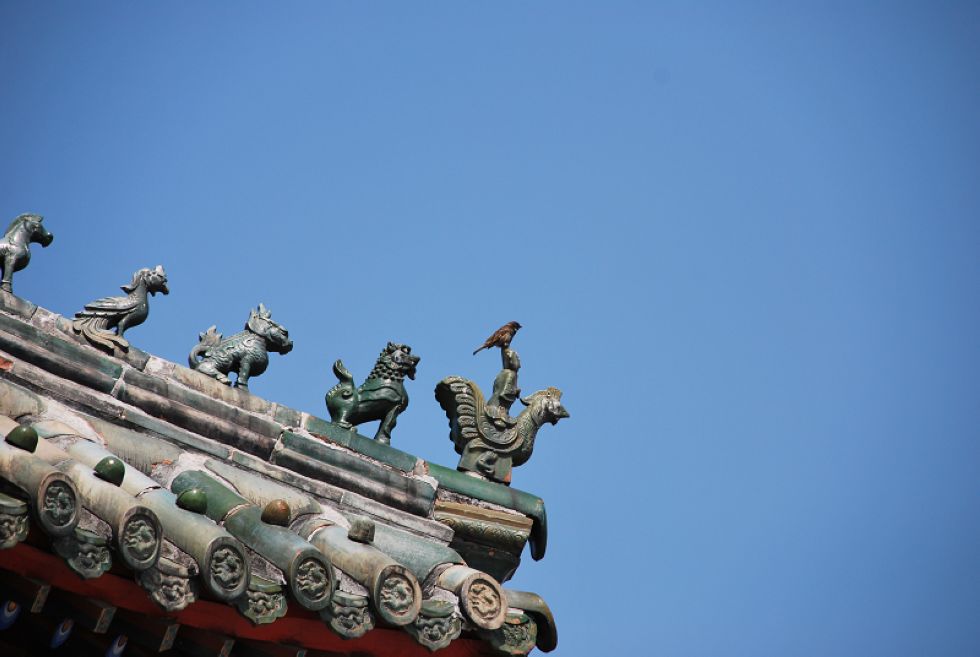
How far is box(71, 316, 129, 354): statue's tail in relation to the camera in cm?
908

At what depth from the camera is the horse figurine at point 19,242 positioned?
907 centimetres

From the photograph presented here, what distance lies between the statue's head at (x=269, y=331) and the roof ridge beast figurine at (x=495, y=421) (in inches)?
53.8

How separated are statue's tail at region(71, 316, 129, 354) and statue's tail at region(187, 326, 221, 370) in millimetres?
628

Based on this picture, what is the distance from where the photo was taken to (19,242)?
30.3ft

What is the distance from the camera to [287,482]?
9383 mm

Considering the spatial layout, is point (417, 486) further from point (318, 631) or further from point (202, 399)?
point (318, 631)

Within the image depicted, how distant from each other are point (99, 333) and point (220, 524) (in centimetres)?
193

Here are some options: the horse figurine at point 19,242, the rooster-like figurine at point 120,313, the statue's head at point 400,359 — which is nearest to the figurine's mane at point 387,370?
the statue's head at point 400,359

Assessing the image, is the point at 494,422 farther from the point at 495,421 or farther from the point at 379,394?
the point at 379,394

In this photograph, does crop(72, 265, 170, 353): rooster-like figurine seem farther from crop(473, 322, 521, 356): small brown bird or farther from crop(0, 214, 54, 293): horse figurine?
crop(473, 322, 521, 356): small brown bird

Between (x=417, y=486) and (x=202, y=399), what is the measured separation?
1.71 metres

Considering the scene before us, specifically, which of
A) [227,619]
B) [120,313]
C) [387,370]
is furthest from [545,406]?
[227,619]

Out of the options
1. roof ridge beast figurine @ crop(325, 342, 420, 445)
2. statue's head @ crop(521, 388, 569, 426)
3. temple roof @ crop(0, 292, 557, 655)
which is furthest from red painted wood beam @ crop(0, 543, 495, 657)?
statue's head @ crop(521, 388, 569, 426)

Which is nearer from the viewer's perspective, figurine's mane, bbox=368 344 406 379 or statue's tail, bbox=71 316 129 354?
statue's tail, bbox=71 316 129 354
